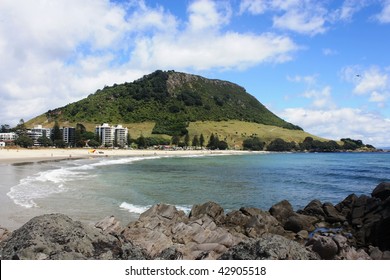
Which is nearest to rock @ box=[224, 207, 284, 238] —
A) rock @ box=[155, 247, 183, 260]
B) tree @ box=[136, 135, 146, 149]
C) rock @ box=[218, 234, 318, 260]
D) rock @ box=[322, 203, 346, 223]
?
rock @ box=[322, 203, 346, 223]

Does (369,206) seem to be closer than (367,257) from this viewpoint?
No

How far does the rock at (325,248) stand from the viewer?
12.6 m

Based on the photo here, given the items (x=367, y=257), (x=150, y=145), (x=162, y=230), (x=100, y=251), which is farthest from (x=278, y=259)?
(x=150, y=145)

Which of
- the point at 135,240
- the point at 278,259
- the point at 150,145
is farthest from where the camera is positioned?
the point at 150,145

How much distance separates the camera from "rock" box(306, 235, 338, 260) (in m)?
12.6

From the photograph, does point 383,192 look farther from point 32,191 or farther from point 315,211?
point 32,191

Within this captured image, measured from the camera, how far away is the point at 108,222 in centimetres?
1644

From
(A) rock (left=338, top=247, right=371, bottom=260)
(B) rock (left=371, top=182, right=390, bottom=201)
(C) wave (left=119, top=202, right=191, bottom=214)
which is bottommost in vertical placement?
(C) wave (left=119, top=202, right=191, bottom=214)

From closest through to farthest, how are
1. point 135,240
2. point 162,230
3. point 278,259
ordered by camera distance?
point 278,259, point 135,240, point 162,230

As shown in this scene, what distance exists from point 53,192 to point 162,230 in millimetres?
19058

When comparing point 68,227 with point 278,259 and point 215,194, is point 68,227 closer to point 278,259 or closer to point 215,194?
point 278,259

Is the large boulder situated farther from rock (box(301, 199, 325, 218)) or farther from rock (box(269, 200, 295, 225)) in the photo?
rock (box(301, 199, 325, 218))

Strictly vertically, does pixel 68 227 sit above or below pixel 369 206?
above

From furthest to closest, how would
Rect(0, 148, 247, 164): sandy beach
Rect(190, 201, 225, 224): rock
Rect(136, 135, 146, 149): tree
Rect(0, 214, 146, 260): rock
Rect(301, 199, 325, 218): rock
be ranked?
Rect(136, 135, 146, 149): tree → Rect(0, 148, 247, 164): sandy beach → Rect(301, 199, 325, 218): rock → Rect(190, 201, 225, 224): rock → Rect(0, 214, 146, 260): rock
